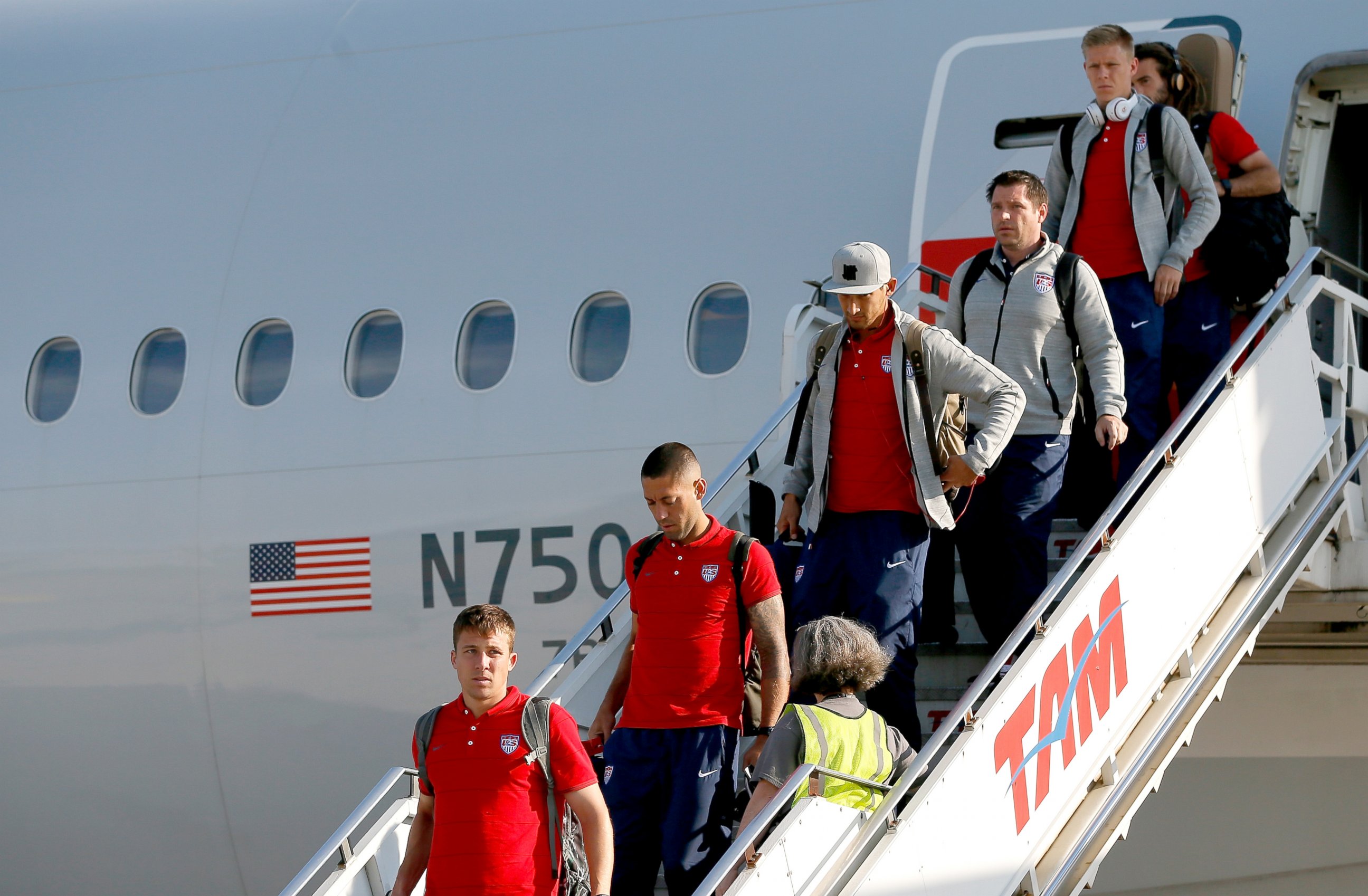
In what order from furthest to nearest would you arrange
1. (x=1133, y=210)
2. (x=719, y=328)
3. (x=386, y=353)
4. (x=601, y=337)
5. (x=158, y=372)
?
1. (x=158, y=372)
2. (x=386, y=353)
3. (x=601, y=337)
4. (x=719, y=328)
5. (x=1133, y=210)

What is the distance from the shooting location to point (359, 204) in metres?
8.37

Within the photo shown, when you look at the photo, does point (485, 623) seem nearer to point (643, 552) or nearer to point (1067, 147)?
point (643, 552)

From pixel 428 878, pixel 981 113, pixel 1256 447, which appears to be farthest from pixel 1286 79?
pixel 428 878

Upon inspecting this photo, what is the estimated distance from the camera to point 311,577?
310 inches

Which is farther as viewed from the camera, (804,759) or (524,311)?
(524,311)

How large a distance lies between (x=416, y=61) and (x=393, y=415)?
2.01 metres

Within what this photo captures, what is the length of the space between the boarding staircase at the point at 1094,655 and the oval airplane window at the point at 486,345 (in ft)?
5.71

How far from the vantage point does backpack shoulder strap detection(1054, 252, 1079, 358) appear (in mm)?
5051

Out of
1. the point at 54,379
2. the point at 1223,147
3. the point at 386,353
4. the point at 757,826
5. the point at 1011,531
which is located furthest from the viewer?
the point at 54,379

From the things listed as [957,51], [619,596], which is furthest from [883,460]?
[957,51]

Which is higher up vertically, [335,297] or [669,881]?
[335,297]

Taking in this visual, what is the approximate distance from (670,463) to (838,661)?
2.27 feet

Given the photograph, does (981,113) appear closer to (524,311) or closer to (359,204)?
(524,311)

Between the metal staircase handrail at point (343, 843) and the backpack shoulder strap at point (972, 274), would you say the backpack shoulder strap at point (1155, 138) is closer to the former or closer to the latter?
the backpack shoulder strap at point (972, 274)
